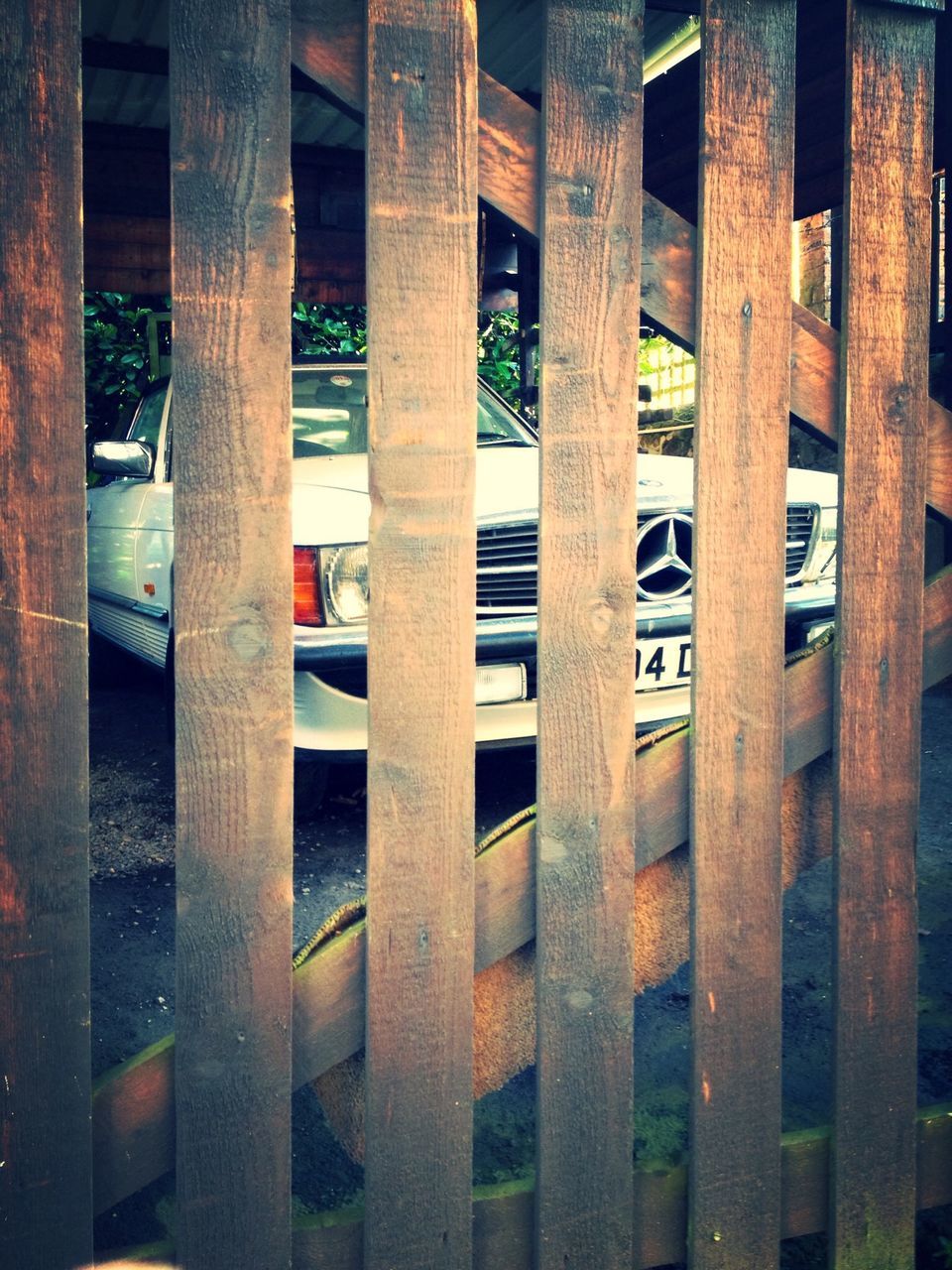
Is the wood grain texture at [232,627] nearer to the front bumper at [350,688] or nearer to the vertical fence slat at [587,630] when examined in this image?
the vertical fence slat at [587,630]

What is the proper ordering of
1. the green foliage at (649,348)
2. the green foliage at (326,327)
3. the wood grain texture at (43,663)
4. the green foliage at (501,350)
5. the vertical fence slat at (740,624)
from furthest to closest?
the green foliage at (501,350)
the green foliage at (649,348)
the green foliage at (326,327)
the vertical fence slat at (740,624)
the wood grain texture at (43,663)

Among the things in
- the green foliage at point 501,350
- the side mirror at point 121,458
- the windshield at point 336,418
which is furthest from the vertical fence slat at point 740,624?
the green foliage at point 501,350

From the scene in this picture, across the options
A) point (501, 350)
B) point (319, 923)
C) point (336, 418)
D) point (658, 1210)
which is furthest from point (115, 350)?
point (658, 1210)

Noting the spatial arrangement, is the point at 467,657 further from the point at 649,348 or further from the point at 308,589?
the point at 649,348

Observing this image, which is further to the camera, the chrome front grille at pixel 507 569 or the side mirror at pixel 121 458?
the side mirror at pixel 121 458

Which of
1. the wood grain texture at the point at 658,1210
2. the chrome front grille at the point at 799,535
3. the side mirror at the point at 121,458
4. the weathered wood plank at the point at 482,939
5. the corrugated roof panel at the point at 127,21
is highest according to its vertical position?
the corrugated roof panel at the point at 127,21

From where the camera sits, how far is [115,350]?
31.4ft

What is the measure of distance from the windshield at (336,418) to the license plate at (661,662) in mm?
1369

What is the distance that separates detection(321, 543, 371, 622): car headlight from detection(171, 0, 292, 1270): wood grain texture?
2092 mm

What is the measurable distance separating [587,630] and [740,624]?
23 centimetres

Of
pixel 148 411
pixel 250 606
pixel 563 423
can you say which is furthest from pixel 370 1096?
pixel 148 411

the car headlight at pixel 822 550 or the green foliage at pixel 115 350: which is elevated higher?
the green foliage at pixel 115 350

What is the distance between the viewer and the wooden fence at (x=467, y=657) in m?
1.23

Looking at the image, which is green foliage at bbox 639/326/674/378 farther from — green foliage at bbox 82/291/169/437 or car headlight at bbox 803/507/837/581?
car headlight at bbox 803/507/837/581
